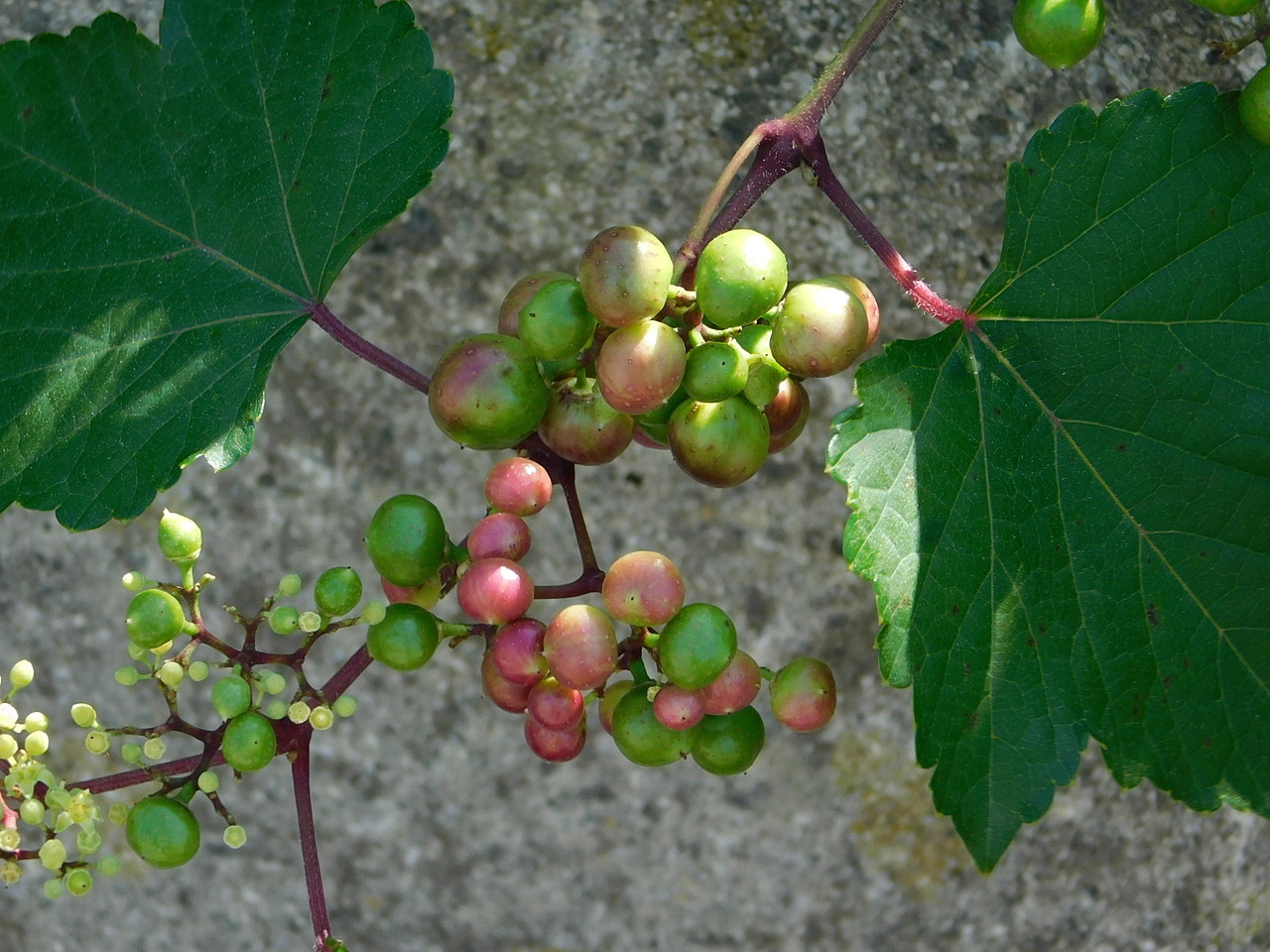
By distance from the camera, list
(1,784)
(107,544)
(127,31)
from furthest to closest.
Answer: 1. (107,544)
2. (127,31)
3. (1,784)

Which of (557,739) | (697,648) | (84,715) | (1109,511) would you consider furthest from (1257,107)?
(84,715)

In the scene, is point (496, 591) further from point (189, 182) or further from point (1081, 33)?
point (1081, 33)

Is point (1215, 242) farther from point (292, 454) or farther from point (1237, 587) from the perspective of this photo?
point (292, 454)

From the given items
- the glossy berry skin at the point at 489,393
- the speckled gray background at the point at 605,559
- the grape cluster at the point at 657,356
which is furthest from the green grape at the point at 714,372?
the speckled gray background at the point at 605,559

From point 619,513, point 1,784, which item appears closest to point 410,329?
point 619,513

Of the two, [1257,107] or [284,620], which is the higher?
[1257,107]

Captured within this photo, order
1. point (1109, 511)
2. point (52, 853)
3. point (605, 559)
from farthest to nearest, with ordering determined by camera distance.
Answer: point (605, 559) → point (1109, 511) → point (52, 853)
